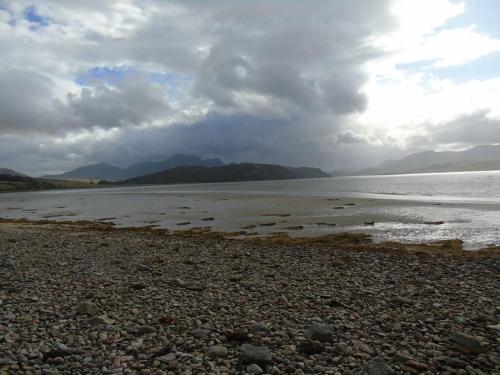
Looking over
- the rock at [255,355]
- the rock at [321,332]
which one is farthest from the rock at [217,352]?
the rock at [321,332]

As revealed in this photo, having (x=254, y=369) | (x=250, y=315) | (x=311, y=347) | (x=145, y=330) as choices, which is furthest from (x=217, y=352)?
(x=250, y=315)

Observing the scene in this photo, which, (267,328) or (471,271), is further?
(471,271)

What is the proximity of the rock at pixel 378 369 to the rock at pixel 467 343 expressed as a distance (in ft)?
8.28

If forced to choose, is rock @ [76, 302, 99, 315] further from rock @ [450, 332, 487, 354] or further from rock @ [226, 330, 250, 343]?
rock @ [450, 332, 487, 354]

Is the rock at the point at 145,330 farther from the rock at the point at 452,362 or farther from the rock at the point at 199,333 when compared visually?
the rock at the point at 452,362

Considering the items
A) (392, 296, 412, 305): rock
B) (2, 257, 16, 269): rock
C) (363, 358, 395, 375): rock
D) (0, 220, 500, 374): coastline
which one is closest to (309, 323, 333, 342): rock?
(0, 220, 500, 374): coastline

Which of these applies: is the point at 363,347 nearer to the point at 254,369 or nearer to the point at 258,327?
the point at 258,327

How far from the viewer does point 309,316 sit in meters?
11.6

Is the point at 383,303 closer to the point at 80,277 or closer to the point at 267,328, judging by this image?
the point at 267,328

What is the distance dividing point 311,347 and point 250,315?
3083mm

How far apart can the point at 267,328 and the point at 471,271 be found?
13094mm

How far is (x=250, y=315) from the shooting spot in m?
11.7

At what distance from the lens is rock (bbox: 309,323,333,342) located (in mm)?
9719

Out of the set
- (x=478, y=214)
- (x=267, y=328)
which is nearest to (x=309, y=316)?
(x=267, y=328)
